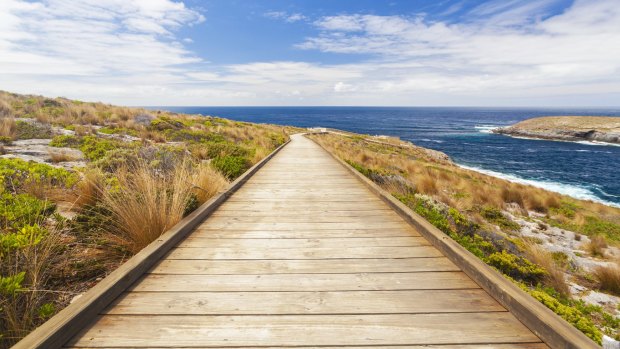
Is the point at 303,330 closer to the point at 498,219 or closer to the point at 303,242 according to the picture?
the point at 303,242

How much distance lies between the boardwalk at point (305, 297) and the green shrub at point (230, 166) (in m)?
4.01

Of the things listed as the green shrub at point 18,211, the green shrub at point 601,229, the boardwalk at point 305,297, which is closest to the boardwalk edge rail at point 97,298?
the boardwalk at point 305,297

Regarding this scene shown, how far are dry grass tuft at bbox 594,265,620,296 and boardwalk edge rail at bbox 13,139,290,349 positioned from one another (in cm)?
702

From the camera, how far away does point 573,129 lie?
56844 millimetres

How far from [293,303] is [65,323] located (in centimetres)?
150

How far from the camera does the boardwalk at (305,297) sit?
1.91 m

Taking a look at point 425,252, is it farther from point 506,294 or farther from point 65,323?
point 65,323

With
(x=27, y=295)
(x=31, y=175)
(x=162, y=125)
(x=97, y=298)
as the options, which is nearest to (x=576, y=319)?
(x=97, y=298)

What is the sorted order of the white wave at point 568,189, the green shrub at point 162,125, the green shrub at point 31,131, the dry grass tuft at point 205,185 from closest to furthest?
the dry grass tuft at point 205,185 < the green shrub at point 31,131 < the green shrub at point 162,125 < the white wave at point 568,189

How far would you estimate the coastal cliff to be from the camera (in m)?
52.0

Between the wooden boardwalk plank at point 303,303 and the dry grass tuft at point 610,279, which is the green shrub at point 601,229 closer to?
the dry grass tuft at point 610,279

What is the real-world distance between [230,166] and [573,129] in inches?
2908

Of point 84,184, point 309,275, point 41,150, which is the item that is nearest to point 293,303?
point 309,275

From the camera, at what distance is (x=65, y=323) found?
1.82m
